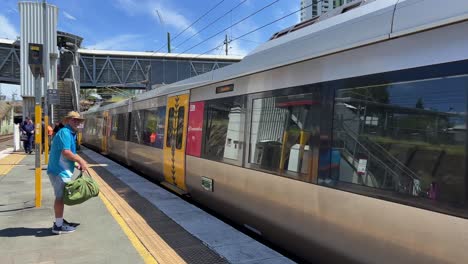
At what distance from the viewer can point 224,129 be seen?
22.6 feet

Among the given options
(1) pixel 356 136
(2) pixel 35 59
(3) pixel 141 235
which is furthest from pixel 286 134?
(2) pixel 35 59

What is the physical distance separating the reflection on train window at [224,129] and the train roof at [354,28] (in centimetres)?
58

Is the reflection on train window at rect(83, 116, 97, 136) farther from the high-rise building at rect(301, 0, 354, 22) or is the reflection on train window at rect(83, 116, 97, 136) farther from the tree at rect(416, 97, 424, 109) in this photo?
the tree at rect(416, 97, 424, 109)

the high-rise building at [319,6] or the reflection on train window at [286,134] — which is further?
the high-rise building at [319,6]

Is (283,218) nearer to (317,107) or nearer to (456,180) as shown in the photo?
(317,107)

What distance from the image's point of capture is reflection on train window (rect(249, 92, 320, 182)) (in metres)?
4.53

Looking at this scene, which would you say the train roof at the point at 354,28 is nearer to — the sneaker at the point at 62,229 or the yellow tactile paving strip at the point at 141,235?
the yellow tactile paving strip at the point at 141,235

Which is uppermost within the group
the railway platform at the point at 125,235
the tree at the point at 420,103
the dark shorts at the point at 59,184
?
the tree at the point at 420,103

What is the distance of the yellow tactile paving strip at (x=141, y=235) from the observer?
4.76 meters

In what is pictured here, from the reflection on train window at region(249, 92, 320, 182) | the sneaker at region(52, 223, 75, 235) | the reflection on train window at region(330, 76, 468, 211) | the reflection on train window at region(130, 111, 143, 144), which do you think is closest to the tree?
the reflection on train window at region(330, 76, 468, 211)

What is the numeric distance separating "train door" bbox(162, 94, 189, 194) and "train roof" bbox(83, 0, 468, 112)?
2920 mm

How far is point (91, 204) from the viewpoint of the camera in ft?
24.4

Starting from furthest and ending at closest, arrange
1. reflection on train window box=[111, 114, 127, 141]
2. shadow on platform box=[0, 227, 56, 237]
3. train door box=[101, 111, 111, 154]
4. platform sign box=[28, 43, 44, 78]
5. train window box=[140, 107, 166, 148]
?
train door box=[101, 111, 111, 154] → reflection on train window box=[111, 114, 127, 141] → train window box=[140, 107, 166, 148] → platform sign box=[28, 43, 44, 78] → shadow on platform box=[0, 227, 56, 237]

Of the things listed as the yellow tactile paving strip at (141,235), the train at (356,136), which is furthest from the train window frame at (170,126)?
the train at (356,136)
